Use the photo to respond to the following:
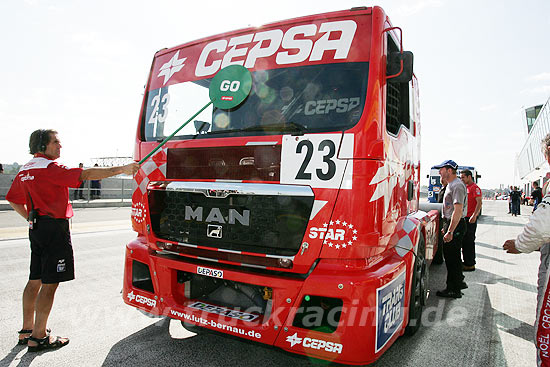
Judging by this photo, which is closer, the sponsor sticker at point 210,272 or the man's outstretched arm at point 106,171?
the sponsor sticker at point 210,272

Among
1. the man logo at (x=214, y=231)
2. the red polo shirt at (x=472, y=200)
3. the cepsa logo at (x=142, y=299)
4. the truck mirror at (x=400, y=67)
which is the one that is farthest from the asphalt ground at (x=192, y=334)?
the truck mirror at (x=400, y=67)

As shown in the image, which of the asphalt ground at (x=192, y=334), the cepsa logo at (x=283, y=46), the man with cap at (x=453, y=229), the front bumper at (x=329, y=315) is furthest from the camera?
the man with cap at (x=453, y=229)

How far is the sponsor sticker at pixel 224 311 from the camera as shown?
258 centimetres

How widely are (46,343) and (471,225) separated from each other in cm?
628

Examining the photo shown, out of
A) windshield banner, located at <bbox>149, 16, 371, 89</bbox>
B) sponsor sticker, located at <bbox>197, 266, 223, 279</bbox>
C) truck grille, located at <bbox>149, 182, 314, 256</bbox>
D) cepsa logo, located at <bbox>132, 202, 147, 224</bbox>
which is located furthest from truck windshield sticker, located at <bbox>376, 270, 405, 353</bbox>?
cepsa logo, located at <bbox>132, 202, 147, 224</bbox>

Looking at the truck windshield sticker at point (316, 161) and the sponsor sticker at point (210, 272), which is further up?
the truck windshield sticker at point (316, 161)

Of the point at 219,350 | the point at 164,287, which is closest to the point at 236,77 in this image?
the point at 164,287

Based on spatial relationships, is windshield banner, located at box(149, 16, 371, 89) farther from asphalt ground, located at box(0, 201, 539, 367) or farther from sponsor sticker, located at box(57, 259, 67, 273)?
asphalt ground, located at box(0, 201, 539, 367)

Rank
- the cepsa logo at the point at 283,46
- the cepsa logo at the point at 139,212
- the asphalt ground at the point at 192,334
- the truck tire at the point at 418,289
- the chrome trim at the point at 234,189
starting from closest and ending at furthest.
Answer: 1. the chrome trim at the point at 234,189
2. the cepsa logo at the point at 283,46
3. the asphalt ground at the point at 192,334
4. the cepsa logo at the point at 139,212
5. the truck tire at the point at 418,289

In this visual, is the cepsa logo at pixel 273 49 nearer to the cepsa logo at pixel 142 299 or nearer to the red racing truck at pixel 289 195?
the red racing truck at pixel 289 195

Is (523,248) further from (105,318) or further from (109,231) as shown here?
(109,231)

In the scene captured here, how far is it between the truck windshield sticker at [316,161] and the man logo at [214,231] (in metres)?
0.66

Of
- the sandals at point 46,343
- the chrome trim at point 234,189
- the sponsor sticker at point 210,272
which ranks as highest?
the chrome trim at point 234,189

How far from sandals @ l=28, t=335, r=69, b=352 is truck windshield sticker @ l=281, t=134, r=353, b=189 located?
236cm
